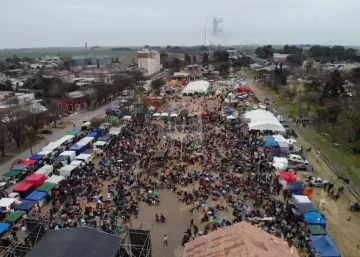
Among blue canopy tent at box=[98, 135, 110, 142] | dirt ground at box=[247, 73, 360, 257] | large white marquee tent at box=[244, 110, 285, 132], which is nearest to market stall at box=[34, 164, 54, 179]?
blue canopy tent at box=[98, 135, 110, 142]

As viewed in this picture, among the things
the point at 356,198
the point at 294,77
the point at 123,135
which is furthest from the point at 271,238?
the point at 294,77

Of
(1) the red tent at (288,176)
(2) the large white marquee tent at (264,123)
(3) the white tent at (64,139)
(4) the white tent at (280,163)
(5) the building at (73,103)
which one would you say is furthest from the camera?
(5) the building at (73,103)

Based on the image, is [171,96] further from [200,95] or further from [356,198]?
[356,198]

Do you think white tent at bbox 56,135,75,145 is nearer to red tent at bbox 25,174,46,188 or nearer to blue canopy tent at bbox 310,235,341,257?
red tent at bbox 25,174,46,188

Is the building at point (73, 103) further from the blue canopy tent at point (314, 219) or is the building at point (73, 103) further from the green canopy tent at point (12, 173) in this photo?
the blue canopy tent at point (314, 219)

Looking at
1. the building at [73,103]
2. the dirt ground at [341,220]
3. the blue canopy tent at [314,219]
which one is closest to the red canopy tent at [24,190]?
the blue canopy tent at [314,219]
